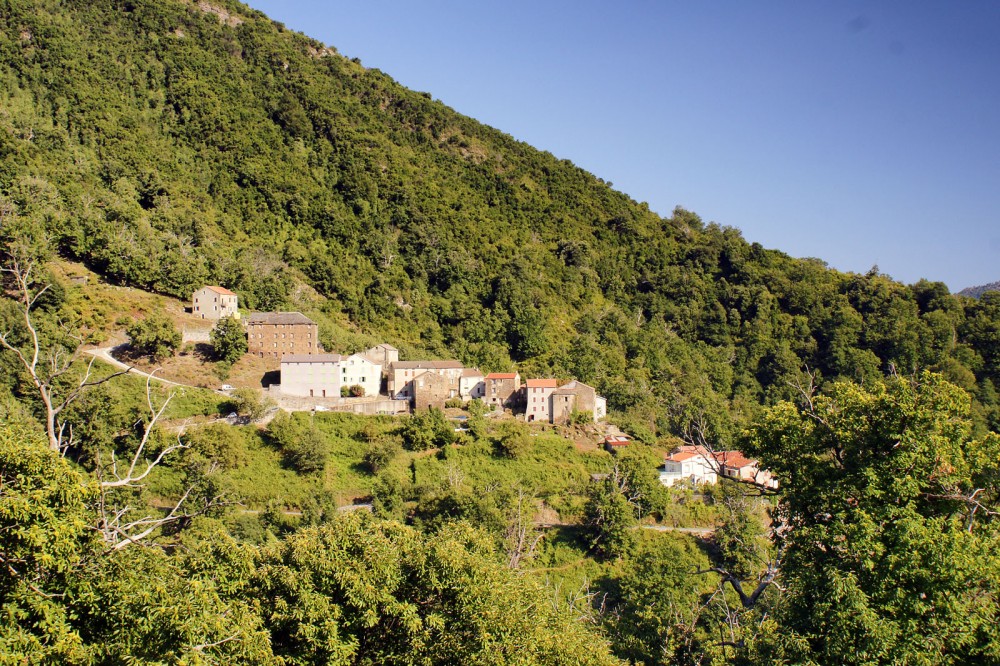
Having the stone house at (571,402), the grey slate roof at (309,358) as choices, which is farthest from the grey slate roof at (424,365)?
the stone house at (571,402)

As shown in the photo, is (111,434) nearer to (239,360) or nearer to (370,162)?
(239,360)

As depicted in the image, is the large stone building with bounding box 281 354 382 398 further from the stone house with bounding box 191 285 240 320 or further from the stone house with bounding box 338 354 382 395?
the stone house with bounding box 191 285 240 320

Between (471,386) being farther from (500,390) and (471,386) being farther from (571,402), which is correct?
(571,402)

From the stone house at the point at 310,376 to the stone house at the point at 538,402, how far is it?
13215 mm

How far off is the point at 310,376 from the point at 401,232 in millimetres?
37623

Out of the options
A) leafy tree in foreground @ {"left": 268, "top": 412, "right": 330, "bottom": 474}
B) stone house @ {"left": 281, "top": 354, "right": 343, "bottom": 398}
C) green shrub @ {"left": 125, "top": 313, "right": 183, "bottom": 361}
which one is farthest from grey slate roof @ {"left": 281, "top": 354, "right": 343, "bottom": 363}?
green shrub @ {"left": 125, "top": 313, "right": 183, "bottom": 361}

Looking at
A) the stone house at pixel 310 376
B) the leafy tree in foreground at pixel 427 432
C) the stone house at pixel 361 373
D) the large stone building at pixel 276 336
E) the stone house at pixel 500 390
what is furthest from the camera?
the stone house at pixel 500 390

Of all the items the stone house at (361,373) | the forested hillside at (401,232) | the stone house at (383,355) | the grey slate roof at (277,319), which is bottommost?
the stone house at (361,373)

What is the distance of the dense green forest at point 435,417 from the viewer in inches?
446

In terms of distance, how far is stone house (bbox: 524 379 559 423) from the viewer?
51.2 metres

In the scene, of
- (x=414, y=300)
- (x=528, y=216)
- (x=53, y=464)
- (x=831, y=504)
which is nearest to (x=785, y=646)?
(x=831, y=504)

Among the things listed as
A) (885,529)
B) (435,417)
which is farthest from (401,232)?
(885,529)

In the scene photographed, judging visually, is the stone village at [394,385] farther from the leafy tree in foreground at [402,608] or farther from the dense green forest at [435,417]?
the leafy tree in foreground at [402,608]

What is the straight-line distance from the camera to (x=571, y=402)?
168ft
